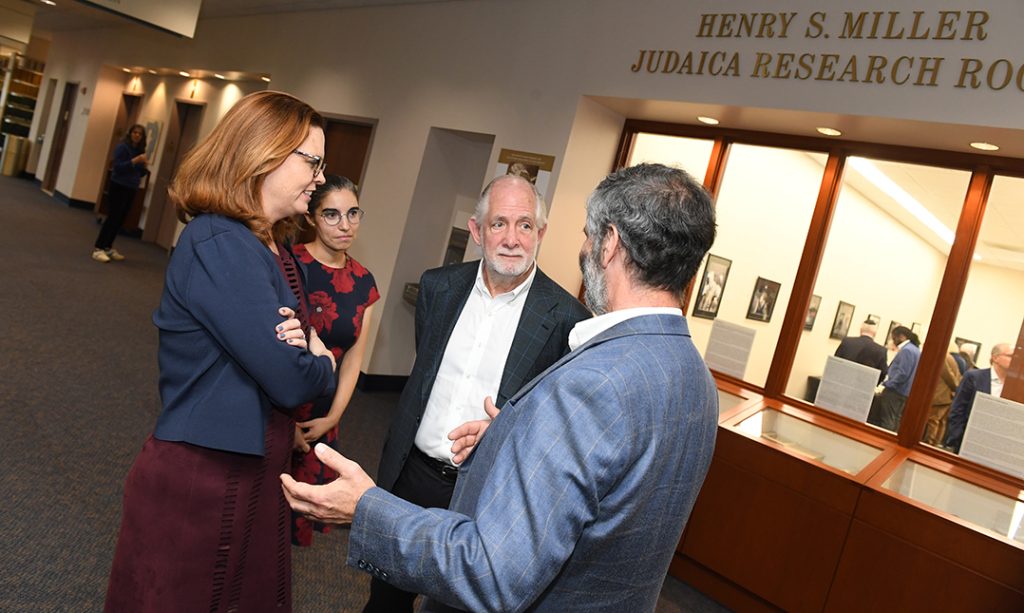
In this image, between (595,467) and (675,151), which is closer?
(595,467)

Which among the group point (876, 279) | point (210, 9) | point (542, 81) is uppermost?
point (210, 9)

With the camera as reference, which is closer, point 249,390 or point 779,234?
point 249,390

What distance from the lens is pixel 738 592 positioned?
13.3 ft

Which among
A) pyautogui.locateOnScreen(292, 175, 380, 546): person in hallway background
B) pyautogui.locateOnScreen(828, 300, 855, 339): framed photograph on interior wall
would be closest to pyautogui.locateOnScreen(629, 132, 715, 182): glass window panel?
pyautogui.locateOnScreen(828, 300, 855, 339): framed photograph on interior wall

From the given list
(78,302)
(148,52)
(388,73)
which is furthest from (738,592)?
(148,52)

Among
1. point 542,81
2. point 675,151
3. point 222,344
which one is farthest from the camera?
point 542,81

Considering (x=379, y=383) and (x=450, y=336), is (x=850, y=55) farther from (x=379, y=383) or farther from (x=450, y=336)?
(x=379, y=383)

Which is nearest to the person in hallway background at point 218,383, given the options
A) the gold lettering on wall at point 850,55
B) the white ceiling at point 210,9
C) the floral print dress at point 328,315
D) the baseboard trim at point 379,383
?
the floral print dress at point 328,315

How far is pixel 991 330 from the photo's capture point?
4012mm

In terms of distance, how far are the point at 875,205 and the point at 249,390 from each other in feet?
13.3

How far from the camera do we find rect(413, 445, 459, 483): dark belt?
2457mm

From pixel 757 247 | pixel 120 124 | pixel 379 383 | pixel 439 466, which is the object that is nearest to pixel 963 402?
pixel 757 247

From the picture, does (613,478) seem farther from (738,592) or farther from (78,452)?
(78,452)

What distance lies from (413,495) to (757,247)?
3.28 metres
